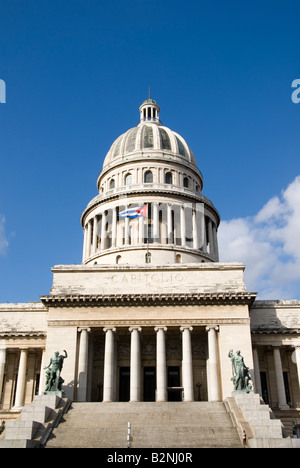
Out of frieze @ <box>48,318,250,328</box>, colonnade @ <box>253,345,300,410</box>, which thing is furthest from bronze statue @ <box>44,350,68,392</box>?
colonnade @ <box>253,345,300,410</box>

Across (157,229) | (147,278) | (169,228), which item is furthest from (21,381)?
(169,228)

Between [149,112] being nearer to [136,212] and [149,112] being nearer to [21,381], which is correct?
[136,212]

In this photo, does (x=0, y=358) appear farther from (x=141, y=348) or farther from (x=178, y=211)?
(x=178, y=211)

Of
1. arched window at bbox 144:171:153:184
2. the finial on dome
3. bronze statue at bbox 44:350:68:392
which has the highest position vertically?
the finial on dome

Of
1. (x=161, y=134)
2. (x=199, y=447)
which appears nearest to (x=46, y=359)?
(x=199, y=447)

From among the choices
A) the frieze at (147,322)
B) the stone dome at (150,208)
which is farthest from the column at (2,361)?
the stone dome at (150,208)

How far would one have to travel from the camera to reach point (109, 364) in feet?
142

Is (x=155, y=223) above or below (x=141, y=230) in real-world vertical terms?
above

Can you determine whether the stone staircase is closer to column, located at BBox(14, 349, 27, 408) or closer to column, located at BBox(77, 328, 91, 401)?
column, located at BBox(77, 328, 91, 401)

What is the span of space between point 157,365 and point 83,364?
6.10 meters

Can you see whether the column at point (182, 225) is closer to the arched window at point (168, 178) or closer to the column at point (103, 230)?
the arched window at point (168, 178)

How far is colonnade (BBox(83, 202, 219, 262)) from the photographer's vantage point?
200 feet

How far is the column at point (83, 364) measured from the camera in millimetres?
42281

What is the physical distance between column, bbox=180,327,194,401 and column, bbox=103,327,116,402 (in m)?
5.86
